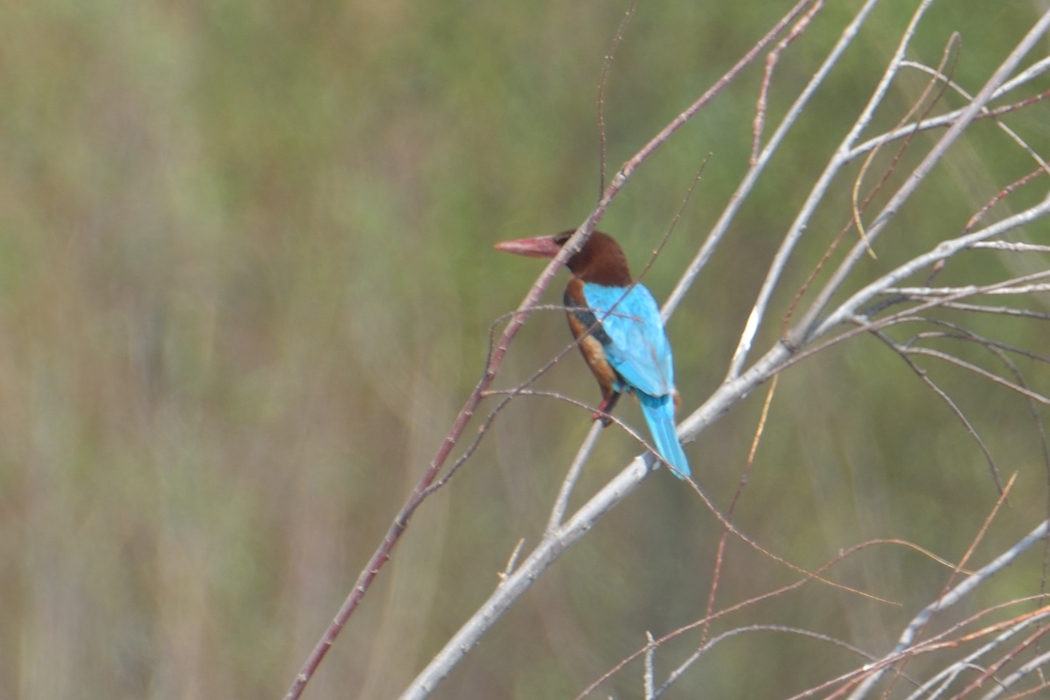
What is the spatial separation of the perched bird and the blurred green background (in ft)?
5.28

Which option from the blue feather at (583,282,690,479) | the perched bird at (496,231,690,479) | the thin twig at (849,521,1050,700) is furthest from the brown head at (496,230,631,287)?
the thin twig at (849,521,1050,700)

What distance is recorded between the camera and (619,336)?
3121mm

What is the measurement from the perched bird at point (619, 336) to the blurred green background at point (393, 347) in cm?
161

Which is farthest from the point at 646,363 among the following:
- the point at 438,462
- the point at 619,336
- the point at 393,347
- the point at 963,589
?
the point at 393,347

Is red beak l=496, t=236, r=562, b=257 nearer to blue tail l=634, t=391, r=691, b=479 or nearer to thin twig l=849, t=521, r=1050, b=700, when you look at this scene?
blue tail l=634, t=391, r=691, b=479

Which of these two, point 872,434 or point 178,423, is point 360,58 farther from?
point 872,434

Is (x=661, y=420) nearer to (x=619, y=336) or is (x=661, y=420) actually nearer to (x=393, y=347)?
(x=619, y=336)

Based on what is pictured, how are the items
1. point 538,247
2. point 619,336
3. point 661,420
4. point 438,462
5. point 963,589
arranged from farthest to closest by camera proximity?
1. point 538,247
2. point 619,336
3. point 661,420
4. point 963,589
5. point 438,462

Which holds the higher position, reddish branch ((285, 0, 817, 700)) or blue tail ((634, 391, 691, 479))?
reddish branch ((285, 0, 817, 700))

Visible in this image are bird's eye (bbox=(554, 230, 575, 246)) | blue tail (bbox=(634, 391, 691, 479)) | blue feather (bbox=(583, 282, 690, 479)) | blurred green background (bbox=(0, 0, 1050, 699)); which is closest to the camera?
blue tail (bbox=(634, 391, 691, 479))

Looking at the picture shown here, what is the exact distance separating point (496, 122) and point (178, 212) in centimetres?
155

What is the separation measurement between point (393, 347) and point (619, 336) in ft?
8.25

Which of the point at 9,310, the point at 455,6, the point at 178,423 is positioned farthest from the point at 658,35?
the point at 9,310

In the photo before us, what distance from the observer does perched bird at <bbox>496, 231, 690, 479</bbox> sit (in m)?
2.95
